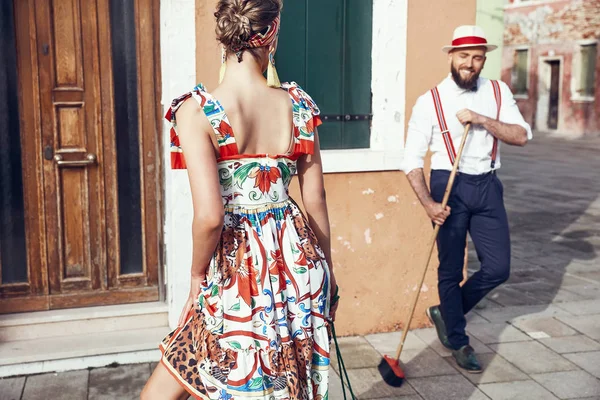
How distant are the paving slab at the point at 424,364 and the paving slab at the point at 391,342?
91 millimetres

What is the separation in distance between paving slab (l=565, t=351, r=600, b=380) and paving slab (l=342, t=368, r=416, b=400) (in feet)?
4.00

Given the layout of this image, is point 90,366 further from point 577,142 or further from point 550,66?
point 550,66

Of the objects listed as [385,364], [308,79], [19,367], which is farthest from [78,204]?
[385,364]

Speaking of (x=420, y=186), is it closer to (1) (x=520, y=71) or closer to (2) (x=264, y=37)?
(2) (x=264, y=37)

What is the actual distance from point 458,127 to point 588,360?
1806mm

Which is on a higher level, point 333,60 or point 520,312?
point 333,60

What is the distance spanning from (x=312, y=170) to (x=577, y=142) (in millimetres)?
24859

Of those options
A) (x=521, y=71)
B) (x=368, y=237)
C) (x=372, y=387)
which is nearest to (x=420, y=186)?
(x=368, y=237)

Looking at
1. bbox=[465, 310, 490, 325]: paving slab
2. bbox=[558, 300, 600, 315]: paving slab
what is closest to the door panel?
bbox=[465, 310, 490, 325]: paving slab

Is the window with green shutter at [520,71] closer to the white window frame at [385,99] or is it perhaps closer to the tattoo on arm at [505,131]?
the white window frame at [385,99]

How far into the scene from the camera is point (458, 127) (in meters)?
4.71

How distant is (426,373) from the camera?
4.81 metres

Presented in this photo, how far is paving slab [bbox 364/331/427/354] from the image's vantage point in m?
5.23

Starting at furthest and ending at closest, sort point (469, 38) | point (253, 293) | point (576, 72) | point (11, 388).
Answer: point (576, 72), point (469, 38), point (11, 388), point (253, 293)
